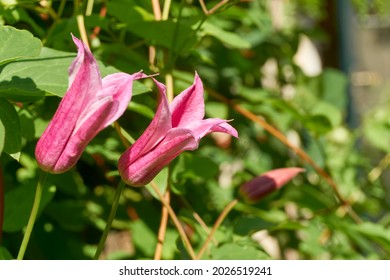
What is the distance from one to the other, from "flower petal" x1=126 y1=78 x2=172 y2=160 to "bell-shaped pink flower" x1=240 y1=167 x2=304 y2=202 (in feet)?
1.03

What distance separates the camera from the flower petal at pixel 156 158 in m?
0.53

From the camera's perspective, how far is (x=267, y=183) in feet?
2.80

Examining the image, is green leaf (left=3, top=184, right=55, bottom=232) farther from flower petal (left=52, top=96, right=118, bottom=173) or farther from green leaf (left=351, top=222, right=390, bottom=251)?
green leaf (left=351, top=222, right=390, bottom=251)

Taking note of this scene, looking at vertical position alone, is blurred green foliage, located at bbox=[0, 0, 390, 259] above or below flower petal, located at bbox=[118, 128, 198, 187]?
below

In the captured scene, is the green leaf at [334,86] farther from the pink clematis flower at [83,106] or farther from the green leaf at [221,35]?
the pink clematis flower at [83,106]

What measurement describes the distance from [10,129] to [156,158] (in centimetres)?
13

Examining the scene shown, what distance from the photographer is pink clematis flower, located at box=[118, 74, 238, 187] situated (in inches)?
20.7

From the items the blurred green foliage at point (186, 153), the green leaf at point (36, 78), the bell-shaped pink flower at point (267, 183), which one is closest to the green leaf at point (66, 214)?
the blurred green foliage at point (186, 153)

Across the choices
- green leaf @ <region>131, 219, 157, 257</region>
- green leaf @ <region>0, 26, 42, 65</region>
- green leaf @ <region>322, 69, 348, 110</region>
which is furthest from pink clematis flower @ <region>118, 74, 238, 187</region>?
green leaf @ <region>322, 69, 348, 110</region>

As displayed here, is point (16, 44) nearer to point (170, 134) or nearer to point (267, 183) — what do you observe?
point (170, 134)

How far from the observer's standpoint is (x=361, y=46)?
2.85 meters
